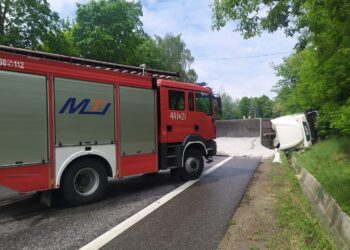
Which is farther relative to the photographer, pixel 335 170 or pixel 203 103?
pixel 203 103

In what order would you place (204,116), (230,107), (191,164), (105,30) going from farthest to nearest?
(230,107), (105,30), (204,116), (191,164)

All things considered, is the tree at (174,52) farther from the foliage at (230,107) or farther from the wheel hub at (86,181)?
the foliage at (230,107)

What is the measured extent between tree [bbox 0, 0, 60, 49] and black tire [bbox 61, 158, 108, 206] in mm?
13149

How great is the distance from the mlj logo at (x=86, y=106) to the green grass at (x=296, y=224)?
13.9ft

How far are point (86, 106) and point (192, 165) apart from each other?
4.24 meters

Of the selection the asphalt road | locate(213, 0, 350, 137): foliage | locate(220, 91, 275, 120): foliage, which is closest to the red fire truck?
the asphalt road

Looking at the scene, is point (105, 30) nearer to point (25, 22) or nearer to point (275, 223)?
point (25, 22)

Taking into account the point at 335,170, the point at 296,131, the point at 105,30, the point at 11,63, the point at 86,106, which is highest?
the point at 105,30

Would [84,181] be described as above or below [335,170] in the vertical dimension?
above

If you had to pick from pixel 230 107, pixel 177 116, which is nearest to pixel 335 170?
pixel 177 116

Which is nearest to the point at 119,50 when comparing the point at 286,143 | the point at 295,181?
the point at 286,143

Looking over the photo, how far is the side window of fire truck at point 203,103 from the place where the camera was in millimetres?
11227

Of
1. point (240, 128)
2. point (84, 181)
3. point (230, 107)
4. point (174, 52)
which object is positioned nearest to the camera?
point (84, 181)

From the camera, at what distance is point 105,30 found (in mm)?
24891
